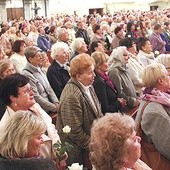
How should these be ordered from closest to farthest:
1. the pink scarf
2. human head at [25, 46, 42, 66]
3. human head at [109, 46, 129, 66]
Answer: the pink scarf < human head at [25, 46, 42, 66] < human head at [109, 46, 129, 66]

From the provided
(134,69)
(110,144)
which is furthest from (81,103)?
(134,69)

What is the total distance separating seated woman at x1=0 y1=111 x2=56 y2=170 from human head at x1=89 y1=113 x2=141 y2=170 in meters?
0.35

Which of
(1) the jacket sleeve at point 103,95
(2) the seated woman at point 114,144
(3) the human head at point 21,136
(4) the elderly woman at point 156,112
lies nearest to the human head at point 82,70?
(4) the elderly woman at point 156,112

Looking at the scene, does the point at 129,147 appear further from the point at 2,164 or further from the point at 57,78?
the point at 57,78

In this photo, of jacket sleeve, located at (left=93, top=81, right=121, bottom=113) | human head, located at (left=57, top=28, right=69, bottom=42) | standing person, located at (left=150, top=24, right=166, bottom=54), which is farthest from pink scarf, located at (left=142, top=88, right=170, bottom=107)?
standing person, located at (left=150, top=24, right=166, bottom=54)

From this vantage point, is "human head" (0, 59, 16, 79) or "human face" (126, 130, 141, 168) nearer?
"human face" (126, 130, 141, 168)

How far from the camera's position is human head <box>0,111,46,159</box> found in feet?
7.38

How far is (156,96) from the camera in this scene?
325cm

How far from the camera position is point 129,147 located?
2.10m

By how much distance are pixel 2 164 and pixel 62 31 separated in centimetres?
557

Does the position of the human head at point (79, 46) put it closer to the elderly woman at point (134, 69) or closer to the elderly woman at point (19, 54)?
the elderly woman at point (134, 69)

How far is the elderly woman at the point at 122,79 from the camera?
467cm

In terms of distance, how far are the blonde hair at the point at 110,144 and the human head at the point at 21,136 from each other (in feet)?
1.23

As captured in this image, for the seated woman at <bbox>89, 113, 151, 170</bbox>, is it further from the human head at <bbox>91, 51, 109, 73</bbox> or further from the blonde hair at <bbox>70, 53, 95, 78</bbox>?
the human head at <bbox>91, 51, 109, 73</bbox>
